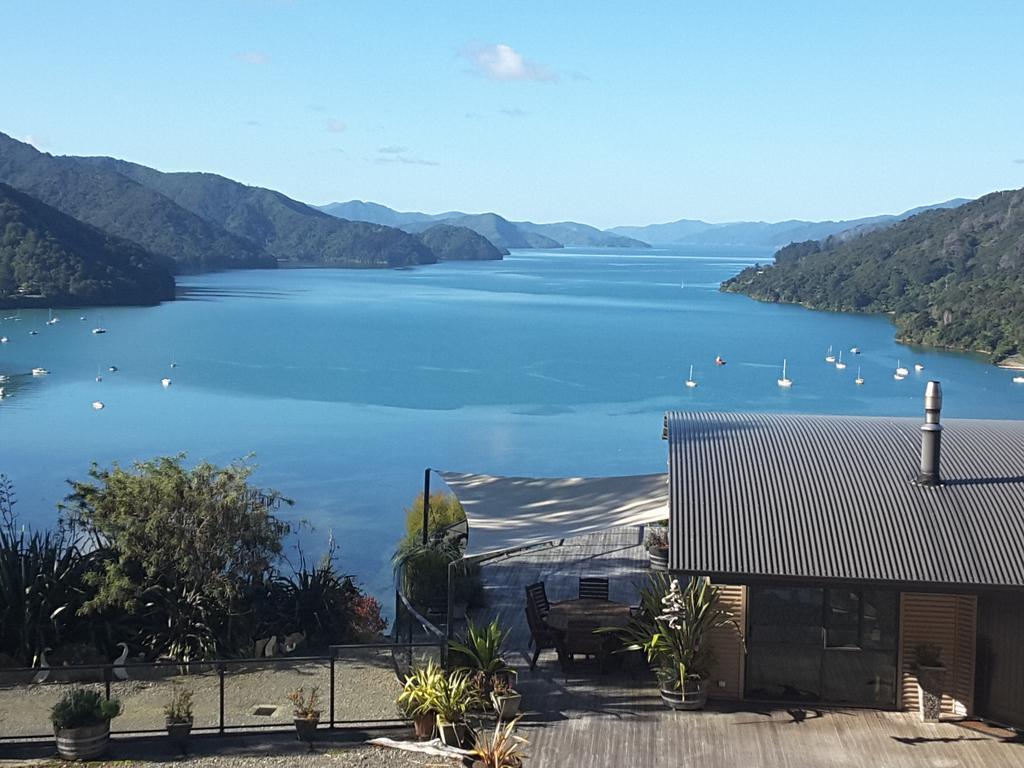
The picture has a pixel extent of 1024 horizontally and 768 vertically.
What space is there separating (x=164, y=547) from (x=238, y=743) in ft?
11.0

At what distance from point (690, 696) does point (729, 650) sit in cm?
57

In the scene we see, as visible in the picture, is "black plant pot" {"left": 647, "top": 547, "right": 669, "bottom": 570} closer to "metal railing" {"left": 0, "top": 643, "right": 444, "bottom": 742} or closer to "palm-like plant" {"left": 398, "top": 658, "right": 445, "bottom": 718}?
"metal railing" {"left": 0, "top": 643, "right": 444, "bottom": 742}

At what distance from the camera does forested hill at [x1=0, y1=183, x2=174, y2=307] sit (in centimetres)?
10294

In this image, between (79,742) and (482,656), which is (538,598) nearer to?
(482,656)

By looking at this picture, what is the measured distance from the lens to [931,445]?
10.7 metres

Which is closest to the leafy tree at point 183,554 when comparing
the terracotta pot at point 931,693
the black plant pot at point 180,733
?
the black plant pot at point 180,733

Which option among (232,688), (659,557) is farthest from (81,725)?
(659,557)

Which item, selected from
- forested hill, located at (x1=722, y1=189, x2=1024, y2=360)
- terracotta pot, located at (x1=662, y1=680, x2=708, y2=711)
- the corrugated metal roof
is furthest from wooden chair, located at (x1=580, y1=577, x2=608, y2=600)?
forested hill, located at (x1=722, y1=189, x2=1024, y2=360)

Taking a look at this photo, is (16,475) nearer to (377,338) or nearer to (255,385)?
(255,385)

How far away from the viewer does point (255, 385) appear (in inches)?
2498

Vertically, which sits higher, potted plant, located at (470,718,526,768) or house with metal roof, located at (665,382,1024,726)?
house with metal roof, located at (665,382,1024,726)

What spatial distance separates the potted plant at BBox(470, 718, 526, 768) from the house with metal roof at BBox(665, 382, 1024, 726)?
1.96 m

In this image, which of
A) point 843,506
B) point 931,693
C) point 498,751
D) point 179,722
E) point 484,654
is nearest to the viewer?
point 498,751

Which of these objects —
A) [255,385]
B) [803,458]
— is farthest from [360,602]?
[255,385]
